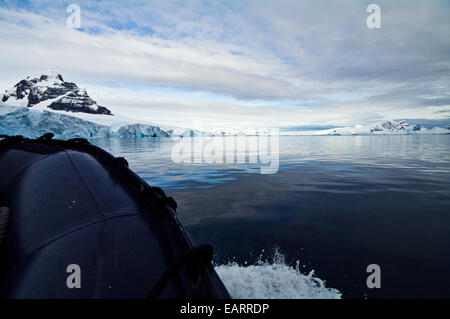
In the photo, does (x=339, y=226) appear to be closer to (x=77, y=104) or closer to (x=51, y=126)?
(x=51, y=126)

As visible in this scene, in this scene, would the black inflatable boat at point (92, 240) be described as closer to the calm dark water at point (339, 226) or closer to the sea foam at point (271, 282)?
the sea foam at point (271, 282)

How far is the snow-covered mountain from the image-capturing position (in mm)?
159250

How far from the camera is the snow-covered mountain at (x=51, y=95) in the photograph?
6270 inches

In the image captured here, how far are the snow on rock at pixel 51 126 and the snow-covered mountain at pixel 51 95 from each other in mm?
122437

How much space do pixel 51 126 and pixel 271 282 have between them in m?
61.8

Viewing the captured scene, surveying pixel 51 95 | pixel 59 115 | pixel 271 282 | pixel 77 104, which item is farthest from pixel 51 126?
pixel 51 95

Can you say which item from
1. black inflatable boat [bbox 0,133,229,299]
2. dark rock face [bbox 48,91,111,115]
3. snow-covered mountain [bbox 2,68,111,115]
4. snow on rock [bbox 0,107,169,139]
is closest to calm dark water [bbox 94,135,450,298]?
black inflatable boat [bbox 0,133,229,299]

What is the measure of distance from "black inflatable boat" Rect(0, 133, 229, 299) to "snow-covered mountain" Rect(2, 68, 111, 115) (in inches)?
7731

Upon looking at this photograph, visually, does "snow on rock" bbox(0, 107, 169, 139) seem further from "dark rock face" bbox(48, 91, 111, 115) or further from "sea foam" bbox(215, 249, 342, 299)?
"dark rock face" bbox(48, 91, 111, 115)

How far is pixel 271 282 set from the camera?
2.33m

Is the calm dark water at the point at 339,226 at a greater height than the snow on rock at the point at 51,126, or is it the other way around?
the snow on rock at the point at 51,126

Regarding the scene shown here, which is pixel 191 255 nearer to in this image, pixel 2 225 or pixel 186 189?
pixel 2 225

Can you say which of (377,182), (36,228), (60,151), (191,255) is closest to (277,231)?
(191,255)

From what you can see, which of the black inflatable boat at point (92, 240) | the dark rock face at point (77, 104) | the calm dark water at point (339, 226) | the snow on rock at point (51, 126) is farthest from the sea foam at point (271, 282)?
the dark rock face at point (77, 104)
